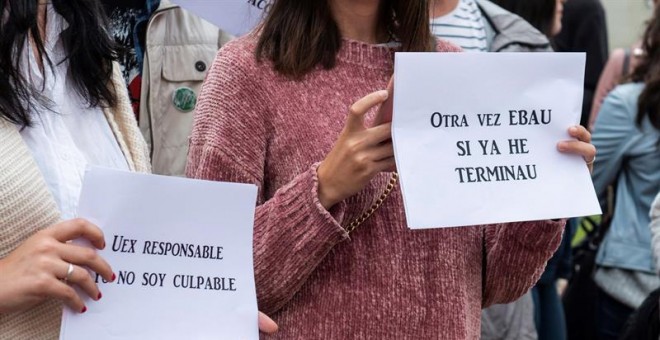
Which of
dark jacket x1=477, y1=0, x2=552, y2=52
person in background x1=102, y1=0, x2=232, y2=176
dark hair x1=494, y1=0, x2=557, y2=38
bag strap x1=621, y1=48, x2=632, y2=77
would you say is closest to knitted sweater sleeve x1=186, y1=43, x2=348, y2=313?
person in background x1=102, y1=0, x2=232, y2=176

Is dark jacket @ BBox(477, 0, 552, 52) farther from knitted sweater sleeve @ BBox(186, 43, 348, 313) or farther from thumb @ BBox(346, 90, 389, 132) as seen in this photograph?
thumb @ BBox(346, 90, 389, 132)

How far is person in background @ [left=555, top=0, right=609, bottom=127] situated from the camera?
22.1 ft

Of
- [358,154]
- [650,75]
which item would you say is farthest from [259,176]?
[650,75]

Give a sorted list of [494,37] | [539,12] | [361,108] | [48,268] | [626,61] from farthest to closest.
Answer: [626,61] → [539,12] → [494,37] → [361,108] → [48,268]

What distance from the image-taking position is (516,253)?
92.4 inches

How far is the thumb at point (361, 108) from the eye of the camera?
6.65ft

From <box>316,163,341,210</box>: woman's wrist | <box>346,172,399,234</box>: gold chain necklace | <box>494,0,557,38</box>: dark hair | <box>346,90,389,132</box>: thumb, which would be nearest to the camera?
<box>346,90,389,132</box>: thumb

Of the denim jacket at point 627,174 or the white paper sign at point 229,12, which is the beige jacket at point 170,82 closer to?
the white paper sign at point 229,12

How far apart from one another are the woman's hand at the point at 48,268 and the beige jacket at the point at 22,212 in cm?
6

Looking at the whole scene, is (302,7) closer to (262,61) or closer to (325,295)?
(262,61)

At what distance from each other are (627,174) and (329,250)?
2321 mm

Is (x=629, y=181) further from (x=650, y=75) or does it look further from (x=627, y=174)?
(x=650, y=75)

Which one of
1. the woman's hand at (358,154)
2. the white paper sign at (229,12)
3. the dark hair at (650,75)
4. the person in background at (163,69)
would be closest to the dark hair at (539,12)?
the dark hair at (650,75)

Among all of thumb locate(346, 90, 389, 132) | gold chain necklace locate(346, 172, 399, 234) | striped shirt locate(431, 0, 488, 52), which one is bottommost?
striped shirt locate(431, 0, 488, 52)
